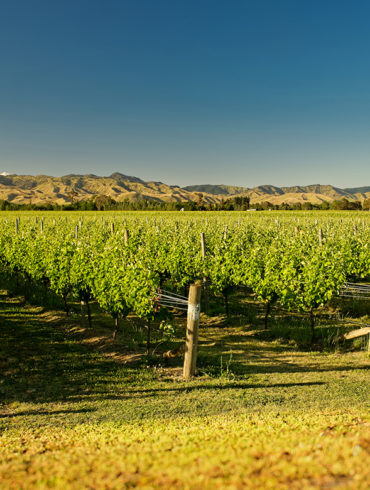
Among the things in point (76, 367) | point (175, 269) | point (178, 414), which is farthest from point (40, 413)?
point (175, 269)

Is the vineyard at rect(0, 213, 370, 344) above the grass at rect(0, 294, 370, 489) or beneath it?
above

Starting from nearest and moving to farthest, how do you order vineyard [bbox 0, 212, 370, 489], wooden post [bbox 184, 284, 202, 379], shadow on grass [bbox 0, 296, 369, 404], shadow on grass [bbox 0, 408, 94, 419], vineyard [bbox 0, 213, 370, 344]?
vineyard [bbox 0, 212, 370, 489] < shadow on grass [bbox 0, 408, 94, 419] < shadow on grass [bbox 0, 296, 369, 404] < wooden post [bbox 184, 284, 202, 379] < vineyard [bbox 0, 213, 370, 344]

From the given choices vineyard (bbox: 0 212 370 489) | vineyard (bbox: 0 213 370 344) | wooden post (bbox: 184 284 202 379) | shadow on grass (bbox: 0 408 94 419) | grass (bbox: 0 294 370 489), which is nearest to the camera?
grass (bbox: 0 294 370 489)

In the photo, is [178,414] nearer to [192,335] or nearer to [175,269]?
[192,335]

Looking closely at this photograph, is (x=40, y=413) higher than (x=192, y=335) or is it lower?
lower

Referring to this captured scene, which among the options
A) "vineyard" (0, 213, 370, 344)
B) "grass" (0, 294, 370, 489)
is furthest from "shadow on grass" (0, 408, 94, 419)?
"vineyard" (0, 213, 370, 344)

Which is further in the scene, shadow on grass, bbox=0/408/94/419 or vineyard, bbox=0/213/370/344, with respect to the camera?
vineyard, bbox=0/213/370/344

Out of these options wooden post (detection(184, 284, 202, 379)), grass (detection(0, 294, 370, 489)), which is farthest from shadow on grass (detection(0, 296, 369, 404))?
wooden post (detection(184, 284, 202, 379))

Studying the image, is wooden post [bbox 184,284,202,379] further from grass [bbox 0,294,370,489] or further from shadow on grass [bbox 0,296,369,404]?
shadow on grass [bbox 0,296,369,404]

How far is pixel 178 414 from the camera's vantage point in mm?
5773

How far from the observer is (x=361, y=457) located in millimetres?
2951

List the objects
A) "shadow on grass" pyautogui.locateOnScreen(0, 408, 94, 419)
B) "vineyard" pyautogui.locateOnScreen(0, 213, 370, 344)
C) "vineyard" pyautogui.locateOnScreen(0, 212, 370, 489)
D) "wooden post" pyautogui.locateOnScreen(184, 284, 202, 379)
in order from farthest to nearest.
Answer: "vineyard" pyautogui.locateOnScreen(0, 213, 370, 344), "wooden post" pyautogui.locateOnScreen(184, 284, 202, 379), "shadow on grass" pyautogui.locateOnScreen(0, 408, 94, 419), "vineyard" pyautogui.locateOnScreen(0, 212, 370, 489)

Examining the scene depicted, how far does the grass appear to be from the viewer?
300 centimetres

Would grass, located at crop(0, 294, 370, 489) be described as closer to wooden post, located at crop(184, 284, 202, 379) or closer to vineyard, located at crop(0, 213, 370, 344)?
wooden post, located at crop(184, 284, 202, 379)
